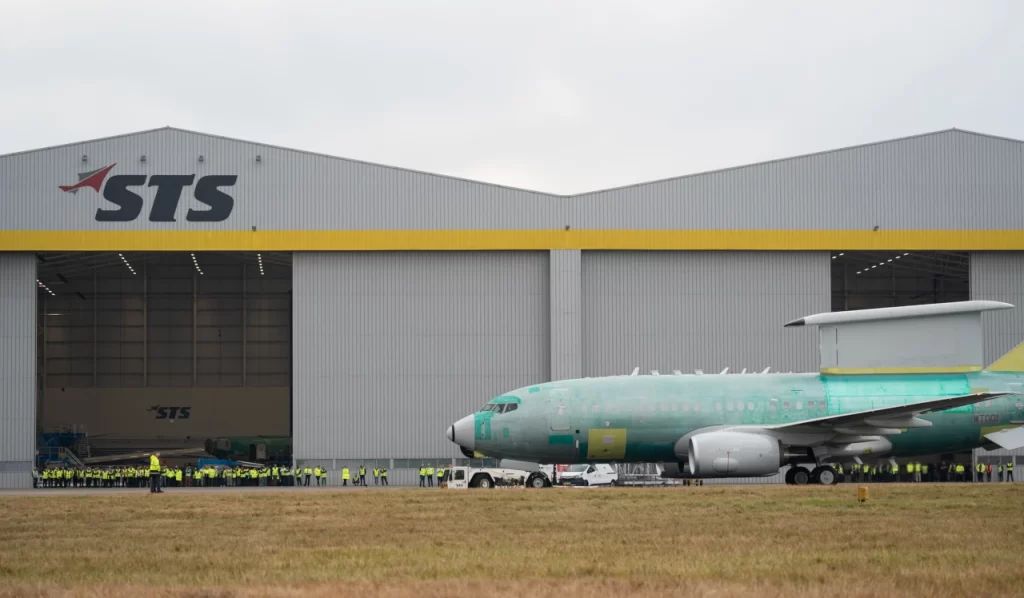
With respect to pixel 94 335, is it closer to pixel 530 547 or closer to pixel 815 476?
pixel 815 476

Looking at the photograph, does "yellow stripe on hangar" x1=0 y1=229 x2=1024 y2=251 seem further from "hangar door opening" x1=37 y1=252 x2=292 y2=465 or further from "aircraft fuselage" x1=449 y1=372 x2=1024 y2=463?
"hangar door opening" x1=37 y1=252 x2=292 y2=465

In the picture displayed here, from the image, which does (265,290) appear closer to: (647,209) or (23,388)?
(23,388)

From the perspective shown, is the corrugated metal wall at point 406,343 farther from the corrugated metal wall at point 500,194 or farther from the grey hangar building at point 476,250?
the corrugated metal wall at point 500,194

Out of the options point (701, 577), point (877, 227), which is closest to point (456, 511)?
point (701, 577)

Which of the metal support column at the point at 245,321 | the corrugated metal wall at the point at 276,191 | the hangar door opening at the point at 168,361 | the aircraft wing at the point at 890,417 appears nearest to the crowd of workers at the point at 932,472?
the aircraft wing at the point at 890,417

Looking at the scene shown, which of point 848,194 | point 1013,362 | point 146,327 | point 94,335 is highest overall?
point 848,194

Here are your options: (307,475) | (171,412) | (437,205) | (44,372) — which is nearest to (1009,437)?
(437,205)

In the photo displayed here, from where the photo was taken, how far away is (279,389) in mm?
74750

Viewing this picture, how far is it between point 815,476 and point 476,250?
20.5m

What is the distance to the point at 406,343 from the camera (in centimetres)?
4884

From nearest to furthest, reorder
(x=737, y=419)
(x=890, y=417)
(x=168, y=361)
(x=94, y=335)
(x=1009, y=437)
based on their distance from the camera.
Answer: (x=890, y=417)
(x=737, y=419)
(x=1009, y=437)
(x=94, y=335)
(x=168, y=361)

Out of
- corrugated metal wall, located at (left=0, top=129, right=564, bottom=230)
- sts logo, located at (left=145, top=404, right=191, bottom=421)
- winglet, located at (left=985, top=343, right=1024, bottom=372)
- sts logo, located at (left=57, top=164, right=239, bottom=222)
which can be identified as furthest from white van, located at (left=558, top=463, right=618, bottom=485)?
sts logo, located at (left=145, top=404, right=191, bottom=421)

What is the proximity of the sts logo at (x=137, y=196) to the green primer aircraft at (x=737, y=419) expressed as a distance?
20.2 metres

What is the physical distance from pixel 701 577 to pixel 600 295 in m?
37.5
